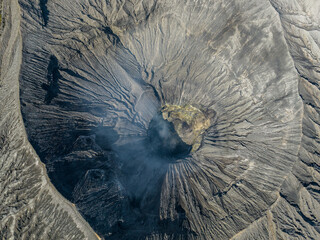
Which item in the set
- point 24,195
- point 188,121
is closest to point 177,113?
point 188,121

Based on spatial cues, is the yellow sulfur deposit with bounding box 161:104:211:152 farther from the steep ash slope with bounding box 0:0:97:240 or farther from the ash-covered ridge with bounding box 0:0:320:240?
the steep ash slope with bounding box 0:0:97:240

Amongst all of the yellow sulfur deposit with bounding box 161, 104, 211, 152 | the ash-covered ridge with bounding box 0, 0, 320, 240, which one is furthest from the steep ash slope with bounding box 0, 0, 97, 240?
the yellow sulfur deposit with bounding box 161, 104, 211, 152

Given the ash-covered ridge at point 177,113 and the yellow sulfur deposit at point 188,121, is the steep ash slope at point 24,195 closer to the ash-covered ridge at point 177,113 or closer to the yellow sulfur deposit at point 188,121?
the ash-covered ridge at point 177,113

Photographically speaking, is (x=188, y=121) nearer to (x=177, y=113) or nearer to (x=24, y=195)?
(x=177, y=113)

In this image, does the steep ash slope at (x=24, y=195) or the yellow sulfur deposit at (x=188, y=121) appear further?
the yellow sulfur deposit at (x=188, y=121)

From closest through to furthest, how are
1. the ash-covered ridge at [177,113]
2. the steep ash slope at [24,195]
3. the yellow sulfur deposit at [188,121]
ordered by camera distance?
A: the steep ash slope at [24,195] < the ash-covered ridge at [177,113] < the yellow sulfur deposit at [188,121]

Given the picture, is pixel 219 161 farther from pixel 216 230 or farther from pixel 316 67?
pixel 316 67

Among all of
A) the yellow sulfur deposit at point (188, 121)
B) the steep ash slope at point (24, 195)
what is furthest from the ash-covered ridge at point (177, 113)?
the steep ash slope at point (24, 195)

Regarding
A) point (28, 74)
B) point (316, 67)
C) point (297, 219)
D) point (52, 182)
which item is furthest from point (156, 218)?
point (316, 67)
